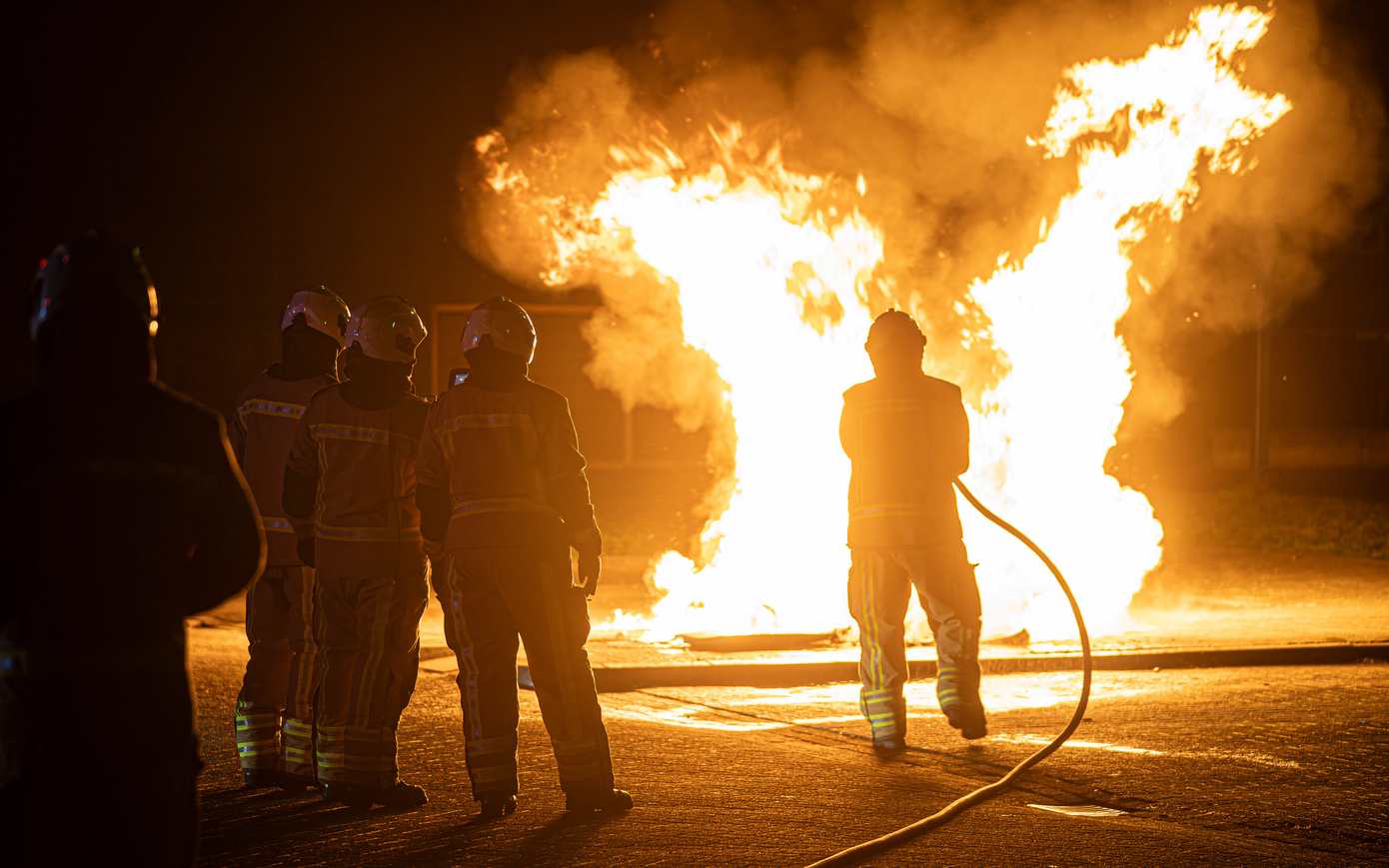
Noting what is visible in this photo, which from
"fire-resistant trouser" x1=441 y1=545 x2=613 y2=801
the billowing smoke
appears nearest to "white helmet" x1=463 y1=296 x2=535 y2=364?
"fire-resistant trouser" x1=441 y1=545 x2=613 y2=801

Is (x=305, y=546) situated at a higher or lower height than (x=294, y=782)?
higher

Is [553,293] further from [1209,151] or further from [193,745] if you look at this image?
[193,745]

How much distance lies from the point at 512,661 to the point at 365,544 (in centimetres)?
79

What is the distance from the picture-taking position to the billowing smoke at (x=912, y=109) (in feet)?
43.3

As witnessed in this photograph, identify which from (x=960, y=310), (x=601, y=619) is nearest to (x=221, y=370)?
(x=601, y=619)

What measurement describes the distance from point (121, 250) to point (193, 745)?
1117 millimetres

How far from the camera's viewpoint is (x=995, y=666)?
10383 mm

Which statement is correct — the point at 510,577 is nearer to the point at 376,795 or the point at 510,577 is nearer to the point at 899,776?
the point at 376,795

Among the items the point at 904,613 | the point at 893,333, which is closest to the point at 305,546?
the point at 904,613

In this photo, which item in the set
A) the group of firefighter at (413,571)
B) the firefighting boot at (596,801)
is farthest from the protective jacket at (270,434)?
the firefighting boot at (596,801)

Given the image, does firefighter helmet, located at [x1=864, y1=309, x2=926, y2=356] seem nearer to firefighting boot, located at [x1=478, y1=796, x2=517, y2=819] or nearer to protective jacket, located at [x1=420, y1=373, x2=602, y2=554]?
protective jacket, located at [x1=420, y1=373, x2=602, y2=554]

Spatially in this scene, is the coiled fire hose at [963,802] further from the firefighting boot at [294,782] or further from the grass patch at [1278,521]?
the grass patch at [1278,521]

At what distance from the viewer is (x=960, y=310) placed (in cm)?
1267

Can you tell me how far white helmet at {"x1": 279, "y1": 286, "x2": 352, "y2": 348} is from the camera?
7.45m
